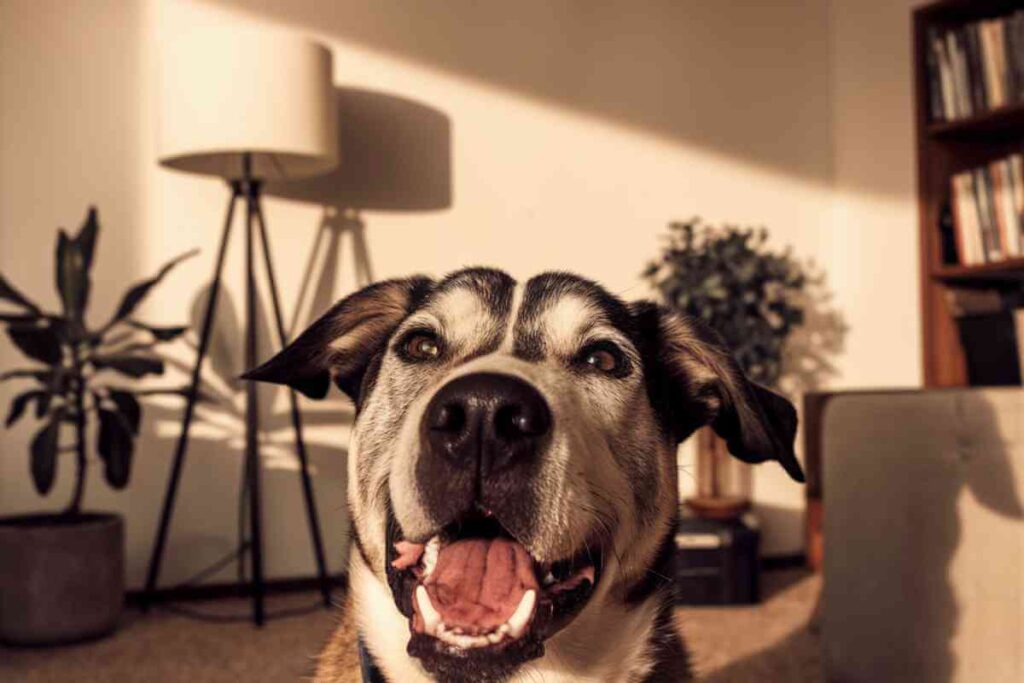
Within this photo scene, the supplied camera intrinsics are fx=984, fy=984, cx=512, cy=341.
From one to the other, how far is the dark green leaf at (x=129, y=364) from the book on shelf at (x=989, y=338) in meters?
2.88

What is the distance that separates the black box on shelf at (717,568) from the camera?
11.4 feet

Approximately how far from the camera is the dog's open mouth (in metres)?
1.17

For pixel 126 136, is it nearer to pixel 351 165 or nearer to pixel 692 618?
pixel 351 165

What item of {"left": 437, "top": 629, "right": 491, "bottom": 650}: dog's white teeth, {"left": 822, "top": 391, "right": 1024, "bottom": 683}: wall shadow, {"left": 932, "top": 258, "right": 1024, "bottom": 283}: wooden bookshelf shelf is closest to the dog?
{"left": 437, "top": 629, "right": 491, "bottom": 650}: dog's white teeth

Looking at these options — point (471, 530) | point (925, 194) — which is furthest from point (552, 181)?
point (471, 530)

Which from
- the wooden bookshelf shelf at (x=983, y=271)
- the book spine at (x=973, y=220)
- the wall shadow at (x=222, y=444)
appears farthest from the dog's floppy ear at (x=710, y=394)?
the book spine at (x=973, y=220)

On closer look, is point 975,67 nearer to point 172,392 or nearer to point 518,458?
point 172,392

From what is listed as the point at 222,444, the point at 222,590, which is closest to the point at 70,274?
the point at 222,444

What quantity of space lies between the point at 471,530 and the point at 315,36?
2841 mm

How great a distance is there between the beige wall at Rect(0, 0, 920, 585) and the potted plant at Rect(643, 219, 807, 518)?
0.38 m

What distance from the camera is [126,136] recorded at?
3377mm

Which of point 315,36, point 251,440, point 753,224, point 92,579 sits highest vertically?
point 315,36

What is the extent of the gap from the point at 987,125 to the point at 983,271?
0.56 m

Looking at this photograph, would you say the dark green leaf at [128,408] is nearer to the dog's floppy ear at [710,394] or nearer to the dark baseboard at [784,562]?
the dog's floppy ear at [710,394]
